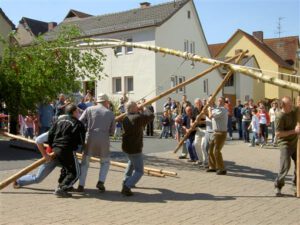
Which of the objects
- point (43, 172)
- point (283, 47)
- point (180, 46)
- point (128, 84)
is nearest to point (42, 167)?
point (43, 172)

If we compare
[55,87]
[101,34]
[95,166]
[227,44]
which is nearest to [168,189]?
[95,166]

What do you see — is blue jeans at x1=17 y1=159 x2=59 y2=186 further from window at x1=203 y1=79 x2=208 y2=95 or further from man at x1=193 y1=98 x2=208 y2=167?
window at x1=203 y1=79 x2=208 y2=95

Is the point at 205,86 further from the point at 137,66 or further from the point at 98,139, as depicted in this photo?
the point at 98,139

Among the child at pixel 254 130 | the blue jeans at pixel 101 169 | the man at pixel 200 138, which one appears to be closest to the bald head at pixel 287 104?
the blue jeans at pixel 101 169

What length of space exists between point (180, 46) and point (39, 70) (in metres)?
23.1

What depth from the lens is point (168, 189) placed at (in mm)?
9008

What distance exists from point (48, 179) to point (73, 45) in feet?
18.5

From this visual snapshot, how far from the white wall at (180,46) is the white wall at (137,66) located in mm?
552

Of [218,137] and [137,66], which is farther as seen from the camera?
[137,66]

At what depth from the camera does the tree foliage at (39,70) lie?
14156 mm

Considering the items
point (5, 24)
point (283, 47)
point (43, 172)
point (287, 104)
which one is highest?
point (283, 47)

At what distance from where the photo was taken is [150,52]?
32.4 m

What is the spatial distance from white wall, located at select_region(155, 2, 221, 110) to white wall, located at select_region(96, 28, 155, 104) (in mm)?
552

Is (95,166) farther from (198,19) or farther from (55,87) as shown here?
(198,19)
